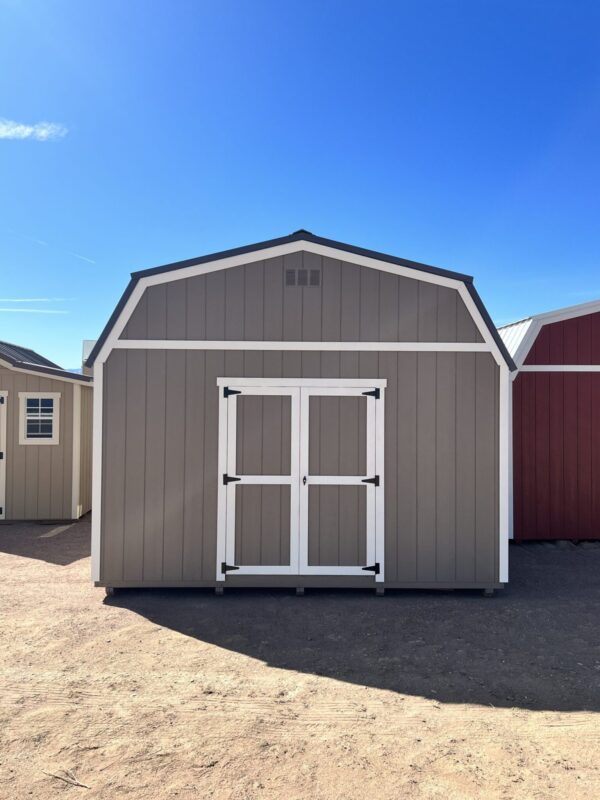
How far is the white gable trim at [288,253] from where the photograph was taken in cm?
473

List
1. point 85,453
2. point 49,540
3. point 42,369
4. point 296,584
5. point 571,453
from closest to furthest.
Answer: point 296,584 < point 49,540 < point 571,453 < point 42,369 < point 85,453

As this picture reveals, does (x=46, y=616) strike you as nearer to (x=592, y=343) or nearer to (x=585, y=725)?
(x=585, y=725)

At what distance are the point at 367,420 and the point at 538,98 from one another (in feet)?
28.6

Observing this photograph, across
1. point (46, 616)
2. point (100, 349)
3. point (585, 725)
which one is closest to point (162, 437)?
point (100, 349)

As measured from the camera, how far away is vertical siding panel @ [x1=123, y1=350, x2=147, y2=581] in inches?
185

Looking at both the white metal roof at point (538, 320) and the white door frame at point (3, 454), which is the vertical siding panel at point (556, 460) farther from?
the white door frame at point (3, 454)

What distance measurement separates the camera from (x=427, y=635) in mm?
3842

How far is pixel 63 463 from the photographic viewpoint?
27.2ft

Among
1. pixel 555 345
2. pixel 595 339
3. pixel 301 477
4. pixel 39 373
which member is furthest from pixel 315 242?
pixel 39 373

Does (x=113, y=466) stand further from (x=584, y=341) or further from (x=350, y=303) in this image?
(x=584, y=341)

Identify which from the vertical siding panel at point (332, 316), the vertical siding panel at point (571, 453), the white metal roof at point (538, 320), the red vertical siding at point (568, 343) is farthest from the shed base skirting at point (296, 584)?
the red vertical siding at point (568, 343)

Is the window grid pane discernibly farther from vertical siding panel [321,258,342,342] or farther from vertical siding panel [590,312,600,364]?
vertical siding panel [590,312,600,364]

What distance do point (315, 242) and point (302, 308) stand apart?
0.68 m

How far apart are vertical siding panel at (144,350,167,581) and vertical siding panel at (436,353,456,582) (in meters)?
2.80
